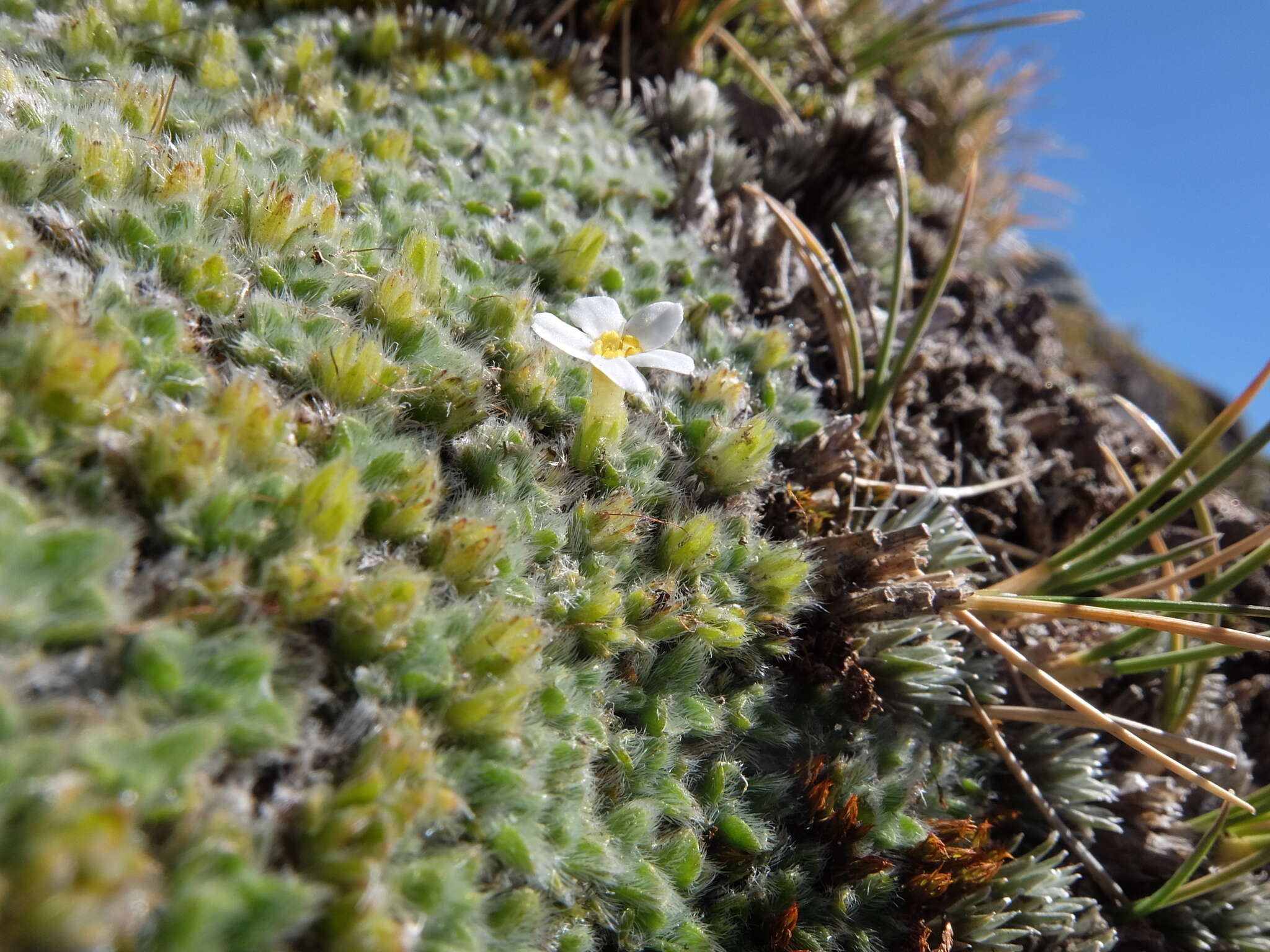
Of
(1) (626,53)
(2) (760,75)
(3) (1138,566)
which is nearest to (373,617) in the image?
(3) (1138,566)

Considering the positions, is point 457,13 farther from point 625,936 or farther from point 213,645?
point 625,936

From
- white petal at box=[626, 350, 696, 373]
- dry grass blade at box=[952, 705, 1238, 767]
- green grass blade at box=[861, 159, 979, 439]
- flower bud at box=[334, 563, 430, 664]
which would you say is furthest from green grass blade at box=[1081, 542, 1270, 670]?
flower bud at box=[334, 563, 430, 664]

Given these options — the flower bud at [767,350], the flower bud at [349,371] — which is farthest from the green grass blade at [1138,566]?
the flower bud at [349,371]

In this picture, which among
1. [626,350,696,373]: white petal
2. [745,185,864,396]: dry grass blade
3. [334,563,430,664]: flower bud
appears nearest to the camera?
[334,563,430,664]: flower bud

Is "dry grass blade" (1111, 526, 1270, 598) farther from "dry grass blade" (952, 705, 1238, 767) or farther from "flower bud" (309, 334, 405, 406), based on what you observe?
"flower bud" (309, 334, 405, 406)

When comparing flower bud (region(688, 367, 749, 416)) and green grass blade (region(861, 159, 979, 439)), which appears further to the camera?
green grass blade (region(861, 159, 979, 439))

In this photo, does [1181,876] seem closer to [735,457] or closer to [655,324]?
[735,457]
